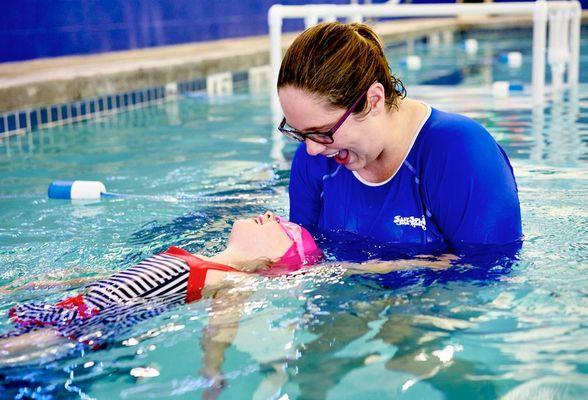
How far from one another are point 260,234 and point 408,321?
2.25 feet

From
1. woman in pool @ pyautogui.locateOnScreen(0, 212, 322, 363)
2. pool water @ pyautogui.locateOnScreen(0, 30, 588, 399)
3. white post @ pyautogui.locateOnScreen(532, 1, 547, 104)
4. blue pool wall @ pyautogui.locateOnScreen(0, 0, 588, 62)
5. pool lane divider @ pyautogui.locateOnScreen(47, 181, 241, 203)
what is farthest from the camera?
blue pool wall @ pyautogui.locateOnScreen(0, 0, 588, 62)

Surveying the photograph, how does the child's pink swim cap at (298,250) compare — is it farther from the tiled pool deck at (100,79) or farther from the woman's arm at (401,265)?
the tiled pool deck at (100,79)

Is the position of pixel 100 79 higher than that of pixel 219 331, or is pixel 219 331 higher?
pixel 100 79

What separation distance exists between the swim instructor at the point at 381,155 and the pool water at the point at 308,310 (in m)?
0.20

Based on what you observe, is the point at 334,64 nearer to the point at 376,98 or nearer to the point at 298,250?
the point at 376,98

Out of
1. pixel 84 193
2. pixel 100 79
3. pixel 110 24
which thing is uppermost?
pixel 110 24

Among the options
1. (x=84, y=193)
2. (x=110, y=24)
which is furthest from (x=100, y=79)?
(x=84, y=193)

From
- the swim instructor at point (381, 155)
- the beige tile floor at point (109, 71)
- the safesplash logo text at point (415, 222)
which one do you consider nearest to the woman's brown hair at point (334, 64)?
the swim instructor at point (381, 155)

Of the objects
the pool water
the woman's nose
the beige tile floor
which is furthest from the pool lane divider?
the beige tile floor

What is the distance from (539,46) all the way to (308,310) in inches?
217

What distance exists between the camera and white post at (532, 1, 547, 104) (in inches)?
292

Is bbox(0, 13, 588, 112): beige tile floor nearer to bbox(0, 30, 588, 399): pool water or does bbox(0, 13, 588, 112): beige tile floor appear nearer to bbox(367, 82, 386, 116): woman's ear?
bbox(0, 30, 588, 399): pool water

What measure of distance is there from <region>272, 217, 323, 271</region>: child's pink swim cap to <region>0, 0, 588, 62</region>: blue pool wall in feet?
22.5

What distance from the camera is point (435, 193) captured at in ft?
9.89
